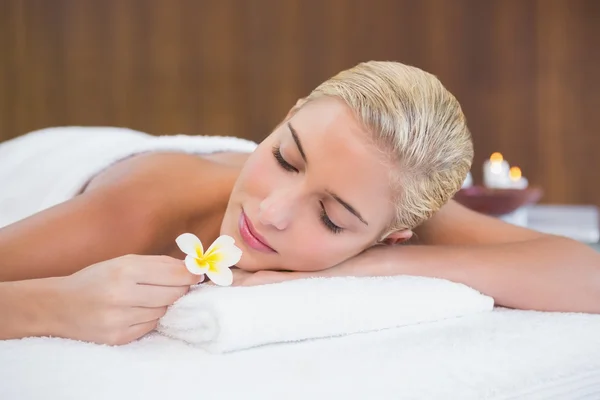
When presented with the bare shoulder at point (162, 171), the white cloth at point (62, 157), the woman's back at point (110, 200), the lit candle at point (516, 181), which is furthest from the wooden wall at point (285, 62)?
the bare shoulder at point (162, 171)

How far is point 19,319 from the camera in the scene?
86 cm

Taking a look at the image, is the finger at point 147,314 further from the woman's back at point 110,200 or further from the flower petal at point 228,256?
the woman's back at point 110,200

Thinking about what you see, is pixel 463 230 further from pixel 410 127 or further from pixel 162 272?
pixel 162 272

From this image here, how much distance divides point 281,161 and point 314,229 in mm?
107

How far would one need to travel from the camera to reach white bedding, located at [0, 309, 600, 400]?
2.32 feet

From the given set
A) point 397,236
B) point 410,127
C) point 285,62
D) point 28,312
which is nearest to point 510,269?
point 397,236

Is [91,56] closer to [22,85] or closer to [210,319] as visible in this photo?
[22,85]

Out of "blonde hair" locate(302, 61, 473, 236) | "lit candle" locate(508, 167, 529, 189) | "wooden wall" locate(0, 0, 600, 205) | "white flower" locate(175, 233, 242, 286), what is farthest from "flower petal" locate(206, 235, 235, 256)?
"wooden wall" locate(0, 0, 600, 205)

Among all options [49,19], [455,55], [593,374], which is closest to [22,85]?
[49,19]

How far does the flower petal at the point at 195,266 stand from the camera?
876mm

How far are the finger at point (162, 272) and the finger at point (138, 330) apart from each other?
5 centimetres

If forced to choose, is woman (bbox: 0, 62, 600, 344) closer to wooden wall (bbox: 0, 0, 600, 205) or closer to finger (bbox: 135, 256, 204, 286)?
finger (bbox: 135, 256, 204, 286)

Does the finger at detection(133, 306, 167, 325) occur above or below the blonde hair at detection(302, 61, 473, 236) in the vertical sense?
below

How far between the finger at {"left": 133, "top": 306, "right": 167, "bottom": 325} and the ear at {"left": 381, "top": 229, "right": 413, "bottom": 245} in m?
0.40
